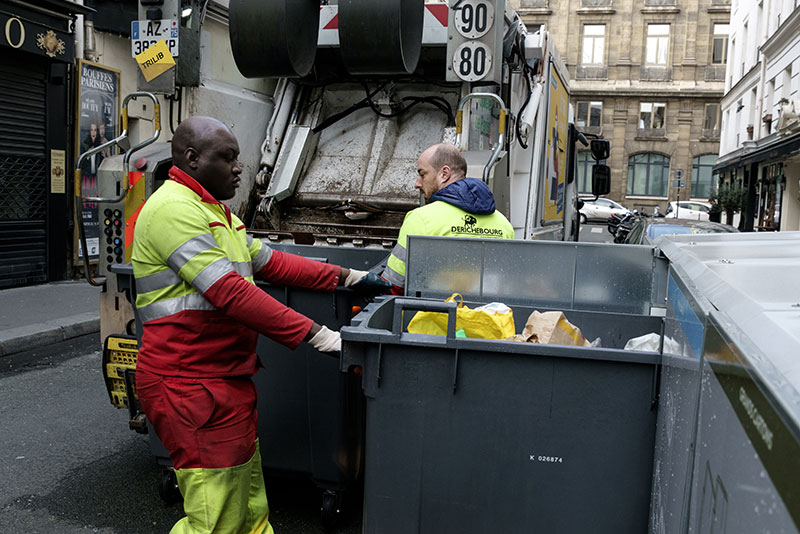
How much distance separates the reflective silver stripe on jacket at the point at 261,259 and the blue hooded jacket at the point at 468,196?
790 millimetres

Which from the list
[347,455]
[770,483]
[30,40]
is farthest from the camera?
[30,40]

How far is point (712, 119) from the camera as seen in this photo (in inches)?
1453

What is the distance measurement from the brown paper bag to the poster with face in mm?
8442

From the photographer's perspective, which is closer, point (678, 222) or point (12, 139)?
point (12, 139)

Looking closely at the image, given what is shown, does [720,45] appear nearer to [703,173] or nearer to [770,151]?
[703,173]

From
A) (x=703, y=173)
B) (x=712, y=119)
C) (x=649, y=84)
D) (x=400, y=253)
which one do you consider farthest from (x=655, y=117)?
(x=400, y=253)

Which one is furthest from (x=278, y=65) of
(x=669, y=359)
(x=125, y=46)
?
(x=125, y=46)

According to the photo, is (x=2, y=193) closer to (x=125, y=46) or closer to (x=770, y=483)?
(x=125, y=46)

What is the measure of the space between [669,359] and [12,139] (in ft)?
29.6

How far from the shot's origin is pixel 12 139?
346 inches

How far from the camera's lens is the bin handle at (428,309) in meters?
1.89

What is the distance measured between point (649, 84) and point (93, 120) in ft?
108

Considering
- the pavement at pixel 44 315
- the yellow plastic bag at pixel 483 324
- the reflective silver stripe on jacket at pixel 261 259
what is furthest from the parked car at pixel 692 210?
the yellow plastic bag at pixel 483 324

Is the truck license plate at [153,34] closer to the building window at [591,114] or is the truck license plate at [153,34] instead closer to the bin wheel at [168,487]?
the bin wheel at [168,487]
